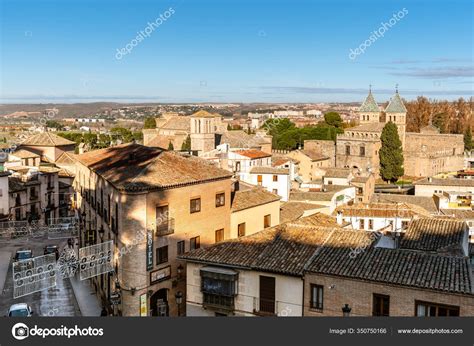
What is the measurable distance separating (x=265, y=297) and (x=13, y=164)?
66.2 feet

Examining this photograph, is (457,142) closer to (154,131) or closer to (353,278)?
(154,131)

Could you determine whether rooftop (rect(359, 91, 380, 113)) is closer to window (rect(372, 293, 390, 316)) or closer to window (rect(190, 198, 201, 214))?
window (rect(190, 198, 201, 214))

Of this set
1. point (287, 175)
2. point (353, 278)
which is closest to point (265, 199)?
point (353, 278)

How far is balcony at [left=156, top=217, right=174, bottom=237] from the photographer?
1088 centimetres

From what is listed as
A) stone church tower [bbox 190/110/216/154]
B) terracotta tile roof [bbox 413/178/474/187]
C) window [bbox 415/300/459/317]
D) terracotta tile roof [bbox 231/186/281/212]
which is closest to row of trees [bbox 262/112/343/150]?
stone church tower [bbox 190/110/216/154]

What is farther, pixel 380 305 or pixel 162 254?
pixel 162 254

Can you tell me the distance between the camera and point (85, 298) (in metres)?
13.0

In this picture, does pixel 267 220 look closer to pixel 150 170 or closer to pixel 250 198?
pixel 250 198

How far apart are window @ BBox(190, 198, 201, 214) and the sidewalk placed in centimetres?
305

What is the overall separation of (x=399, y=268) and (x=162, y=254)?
480cm

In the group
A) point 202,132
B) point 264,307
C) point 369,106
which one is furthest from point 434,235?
point 369,106

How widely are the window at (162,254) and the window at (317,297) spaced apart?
366 centimetres

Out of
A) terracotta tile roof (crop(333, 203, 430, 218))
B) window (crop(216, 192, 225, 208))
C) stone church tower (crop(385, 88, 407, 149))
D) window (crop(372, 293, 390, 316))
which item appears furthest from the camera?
stone church tower (crop(385, 88, 407, 149))

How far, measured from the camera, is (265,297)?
900 cm
